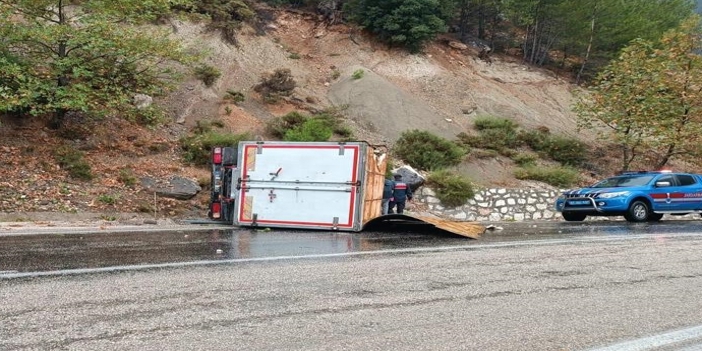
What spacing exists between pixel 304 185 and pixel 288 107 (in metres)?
14.9

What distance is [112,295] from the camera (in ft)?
18.2

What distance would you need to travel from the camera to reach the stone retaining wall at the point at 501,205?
20.8 metres

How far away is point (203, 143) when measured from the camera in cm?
2028

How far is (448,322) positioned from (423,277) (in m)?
2.03

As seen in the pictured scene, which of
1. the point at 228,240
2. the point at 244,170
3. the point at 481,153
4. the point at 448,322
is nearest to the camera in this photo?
the point at 448,322

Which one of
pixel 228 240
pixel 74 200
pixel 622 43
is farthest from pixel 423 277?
pixel 622 43

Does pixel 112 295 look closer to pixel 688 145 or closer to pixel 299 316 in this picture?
pixel 299 316

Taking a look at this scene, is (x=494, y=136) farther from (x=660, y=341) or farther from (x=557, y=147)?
(x=660, y=341)

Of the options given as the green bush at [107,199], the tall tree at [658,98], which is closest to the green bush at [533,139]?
the tall tree at [658,98]

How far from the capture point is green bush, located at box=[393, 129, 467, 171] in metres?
23.7

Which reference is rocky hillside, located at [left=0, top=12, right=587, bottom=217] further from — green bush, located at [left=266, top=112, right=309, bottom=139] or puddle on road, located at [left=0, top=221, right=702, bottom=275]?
puddle on road, located at [left=0, top=221, right=702, bottom=275]

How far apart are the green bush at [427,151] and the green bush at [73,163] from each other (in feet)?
39.4

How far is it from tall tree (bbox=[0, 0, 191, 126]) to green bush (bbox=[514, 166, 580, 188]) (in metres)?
13.8

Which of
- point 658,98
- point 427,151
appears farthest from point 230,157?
point 658,98
